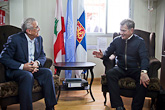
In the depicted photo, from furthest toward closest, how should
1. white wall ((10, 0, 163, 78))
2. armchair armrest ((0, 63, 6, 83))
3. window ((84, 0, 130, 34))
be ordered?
window ((84, 0, 130, 34)), white wall ((10, 0, 163, 78)), armchair armrest ((0, 63, 6, 83))

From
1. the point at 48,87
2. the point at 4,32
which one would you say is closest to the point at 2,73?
the point at 48,87

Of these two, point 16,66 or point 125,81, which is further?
point 125,81

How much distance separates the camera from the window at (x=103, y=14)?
149 inches

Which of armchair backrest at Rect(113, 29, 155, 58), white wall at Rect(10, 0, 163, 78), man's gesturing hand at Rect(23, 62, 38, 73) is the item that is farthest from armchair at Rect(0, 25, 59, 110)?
white wall at Rect(10, 0, 163, 78)

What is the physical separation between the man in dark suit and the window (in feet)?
6.17

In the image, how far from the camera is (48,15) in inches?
142

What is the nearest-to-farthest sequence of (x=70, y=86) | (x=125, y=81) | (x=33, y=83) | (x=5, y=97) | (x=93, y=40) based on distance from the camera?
(x=5, y=97), (x=33, y=83), (x=125, y=81), (x=70, y=86), (x=93, y=40)

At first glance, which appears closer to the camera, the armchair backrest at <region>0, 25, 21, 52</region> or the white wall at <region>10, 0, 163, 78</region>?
the armchair backrest at <region>0, 25, 21, 52</region>

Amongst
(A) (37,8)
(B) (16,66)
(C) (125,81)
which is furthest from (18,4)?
(C) (125,81)

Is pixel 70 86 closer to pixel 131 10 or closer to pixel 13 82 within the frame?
pixel 13 82

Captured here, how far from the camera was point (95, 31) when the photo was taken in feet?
12.5

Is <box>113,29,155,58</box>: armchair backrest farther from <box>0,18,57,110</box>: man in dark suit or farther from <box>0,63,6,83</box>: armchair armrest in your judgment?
<box>0,63,6,83</box>: armchair armrest

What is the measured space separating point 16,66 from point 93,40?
2084 millimetres

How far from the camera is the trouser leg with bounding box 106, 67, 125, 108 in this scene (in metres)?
1.97
